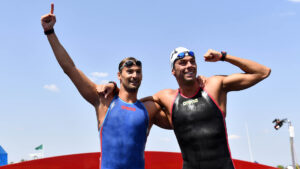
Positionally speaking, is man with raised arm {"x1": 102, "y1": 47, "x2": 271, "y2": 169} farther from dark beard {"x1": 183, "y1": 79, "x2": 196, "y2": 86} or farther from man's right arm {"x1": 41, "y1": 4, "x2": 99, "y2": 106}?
man's right arm {"x1": 41, "y1": 4, "x2": 99, "y2": 106}

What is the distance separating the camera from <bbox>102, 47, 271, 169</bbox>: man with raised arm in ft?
15.9

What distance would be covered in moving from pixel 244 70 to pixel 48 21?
348cm

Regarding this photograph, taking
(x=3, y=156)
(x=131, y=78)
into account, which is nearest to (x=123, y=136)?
(x=131, y=78)

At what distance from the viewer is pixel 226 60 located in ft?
16.5

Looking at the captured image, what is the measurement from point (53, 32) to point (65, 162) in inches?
183

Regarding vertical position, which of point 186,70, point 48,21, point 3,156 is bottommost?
point 3,156

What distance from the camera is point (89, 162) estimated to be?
29.7 ft

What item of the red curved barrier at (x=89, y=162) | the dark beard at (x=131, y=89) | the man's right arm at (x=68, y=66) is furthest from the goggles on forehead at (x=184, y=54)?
the red curved barrier at (x=89, y=162)

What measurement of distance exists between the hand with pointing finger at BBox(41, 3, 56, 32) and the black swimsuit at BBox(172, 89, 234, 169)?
2.63m

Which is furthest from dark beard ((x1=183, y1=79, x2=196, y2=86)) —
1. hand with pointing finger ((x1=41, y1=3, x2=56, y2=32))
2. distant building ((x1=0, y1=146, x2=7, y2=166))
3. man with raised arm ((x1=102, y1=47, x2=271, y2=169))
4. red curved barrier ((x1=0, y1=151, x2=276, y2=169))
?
distant building ((x1=0, y1=146, x2=7, y2=166))

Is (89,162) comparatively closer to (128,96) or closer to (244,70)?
(128,96)

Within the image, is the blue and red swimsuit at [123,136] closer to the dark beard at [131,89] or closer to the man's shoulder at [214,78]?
the dark beard at [131,89]

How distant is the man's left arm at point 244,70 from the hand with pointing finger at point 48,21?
8.94ft

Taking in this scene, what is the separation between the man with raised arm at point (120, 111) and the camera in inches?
194
